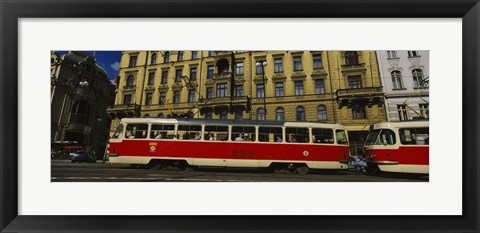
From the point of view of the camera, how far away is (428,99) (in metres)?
3.96

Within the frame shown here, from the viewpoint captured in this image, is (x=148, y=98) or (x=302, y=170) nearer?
(x=302, y=170)

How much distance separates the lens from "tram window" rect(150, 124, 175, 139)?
7984 mm

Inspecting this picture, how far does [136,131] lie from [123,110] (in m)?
2.19

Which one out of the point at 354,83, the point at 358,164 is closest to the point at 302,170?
the point at 358,164

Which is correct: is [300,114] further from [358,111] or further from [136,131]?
[136,131]

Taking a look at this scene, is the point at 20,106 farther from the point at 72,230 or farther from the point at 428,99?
the point at 428,99

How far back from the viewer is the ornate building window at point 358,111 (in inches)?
341

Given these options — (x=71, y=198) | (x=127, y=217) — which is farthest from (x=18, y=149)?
(x=127, y=217)

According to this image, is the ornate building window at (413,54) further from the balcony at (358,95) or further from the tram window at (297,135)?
the balcony at (358,95)

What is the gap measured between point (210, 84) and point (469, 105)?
9.75 meters

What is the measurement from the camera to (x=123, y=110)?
980 centimetres

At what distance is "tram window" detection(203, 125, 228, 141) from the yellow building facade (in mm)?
690

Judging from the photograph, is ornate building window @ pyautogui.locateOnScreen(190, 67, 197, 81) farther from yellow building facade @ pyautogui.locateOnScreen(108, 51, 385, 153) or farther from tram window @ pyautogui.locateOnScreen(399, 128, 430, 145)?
tram window @ pyautogui.locateOnScreen(399, 128, 430, 145)
